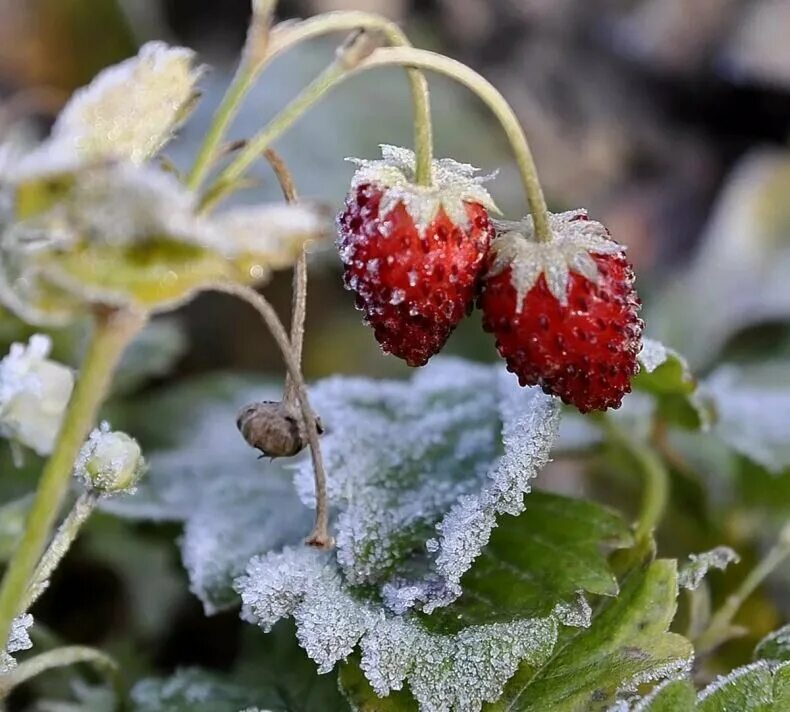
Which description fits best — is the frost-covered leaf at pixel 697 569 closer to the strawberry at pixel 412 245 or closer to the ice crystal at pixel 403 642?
the ice crystal at pixel 403 642

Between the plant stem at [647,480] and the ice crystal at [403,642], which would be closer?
the ice crystal at [403,642]

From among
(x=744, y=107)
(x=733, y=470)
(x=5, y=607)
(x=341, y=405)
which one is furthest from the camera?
(x=744, y=107)

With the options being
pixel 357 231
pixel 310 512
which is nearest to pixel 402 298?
pixel 357 231

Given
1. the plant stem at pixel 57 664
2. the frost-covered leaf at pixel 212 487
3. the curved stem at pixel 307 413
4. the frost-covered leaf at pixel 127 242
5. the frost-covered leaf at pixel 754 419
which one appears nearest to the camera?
the frost-covered leaf at pixel 127 242

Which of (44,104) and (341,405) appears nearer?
(341,405)

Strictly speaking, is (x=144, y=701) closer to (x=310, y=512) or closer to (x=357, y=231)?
(x=310, y=512)

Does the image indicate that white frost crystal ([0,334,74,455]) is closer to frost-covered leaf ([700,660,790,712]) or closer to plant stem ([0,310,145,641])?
plant stem ([0,310,145,641])

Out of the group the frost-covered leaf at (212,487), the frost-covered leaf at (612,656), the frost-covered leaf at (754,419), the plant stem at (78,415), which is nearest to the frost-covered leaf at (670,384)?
the frost-covered leaf at (754,419)

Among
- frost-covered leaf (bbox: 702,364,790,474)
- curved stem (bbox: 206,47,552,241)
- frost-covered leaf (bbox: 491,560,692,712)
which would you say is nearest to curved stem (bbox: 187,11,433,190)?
curved stem (bbox: 206,47,552,241)
